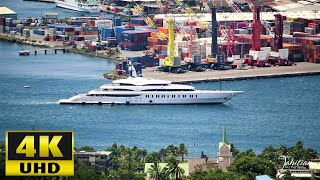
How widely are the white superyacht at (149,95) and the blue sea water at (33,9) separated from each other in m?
16.6

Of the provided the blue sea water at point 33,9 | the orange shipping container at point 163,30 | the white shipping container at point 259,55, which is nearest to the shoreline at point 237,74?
the white shipping container at point 259,55

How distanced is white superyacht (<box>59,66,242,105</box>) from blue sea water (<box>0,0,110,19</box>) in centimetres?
1656

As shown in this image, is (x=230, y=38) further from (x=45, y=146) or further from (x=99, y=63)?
(x=45, y=146)

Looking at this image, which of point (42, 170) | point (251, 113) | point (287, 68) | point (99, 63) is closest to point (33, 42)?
point (99, 63)

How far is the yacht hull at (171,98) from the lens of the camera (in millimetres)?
22391

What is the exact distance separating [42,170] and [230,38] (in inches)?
960

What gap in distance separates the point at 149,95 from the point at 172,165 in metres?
9.65

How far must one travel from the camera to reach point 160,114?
826 inches

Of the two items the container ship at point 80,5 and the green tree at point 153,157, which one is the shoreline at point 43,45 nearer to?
the container ship at point 80,5

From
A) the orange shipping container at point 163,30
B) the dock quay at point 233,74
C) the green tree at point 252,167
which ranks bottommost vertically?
the green tree at point 252,167

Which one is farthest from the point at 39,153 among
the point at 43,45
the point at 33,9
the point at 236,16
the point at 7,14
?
the point at 33,9

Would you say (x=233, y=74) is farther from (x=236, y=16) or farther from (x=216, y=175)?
(x=216, y=175)

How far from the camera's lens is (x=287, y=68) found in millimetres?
27594

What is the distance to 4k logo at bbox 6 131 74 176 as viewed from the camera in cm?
548
